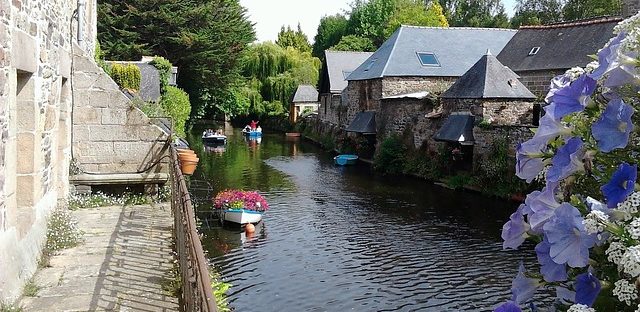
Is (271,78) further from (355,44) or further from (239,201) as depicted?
(239,201)

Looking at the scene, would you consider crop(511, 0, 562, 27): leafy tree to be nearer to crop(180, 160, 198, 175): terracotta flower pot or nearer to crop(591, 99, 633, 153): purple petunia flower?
crop(180, 160, 198, 175): terracotta flower pot

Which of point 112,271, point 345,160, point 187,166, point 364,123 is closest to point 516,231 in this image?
point 112,271

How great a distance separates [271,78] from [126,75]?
35.4m

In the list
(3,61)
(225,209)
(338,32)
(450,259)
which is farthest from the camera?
(338,32)

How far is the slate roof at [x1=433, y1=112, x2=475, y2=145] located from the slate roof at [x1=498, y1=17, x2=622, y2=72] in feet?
13.3

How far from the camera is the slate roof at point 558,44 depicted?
22906 mm

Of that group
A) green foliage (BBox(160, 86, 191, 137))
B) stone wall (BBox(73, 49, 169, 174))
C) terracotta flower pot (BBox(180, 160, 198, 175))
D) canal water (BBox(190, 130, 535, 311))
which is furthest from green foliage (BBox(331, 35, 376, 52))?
stone wall (BBox(73, 49, 169, 174))

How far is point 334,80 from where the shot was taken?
1654 inches

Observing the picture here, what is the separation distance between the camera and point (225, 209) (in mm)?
14875

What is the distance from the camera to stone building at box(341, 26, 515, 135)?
97.6ft

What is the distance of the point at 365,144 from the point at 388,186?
9.08 m

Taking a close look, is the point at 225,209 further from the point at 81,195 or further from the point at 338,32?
the point at 338,32

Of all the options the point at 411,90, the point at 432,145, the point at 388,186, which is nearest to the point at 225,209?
the point at 388,186

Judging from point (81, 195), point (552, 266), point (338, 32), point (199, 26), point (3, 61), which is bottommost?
point (81, 195)
